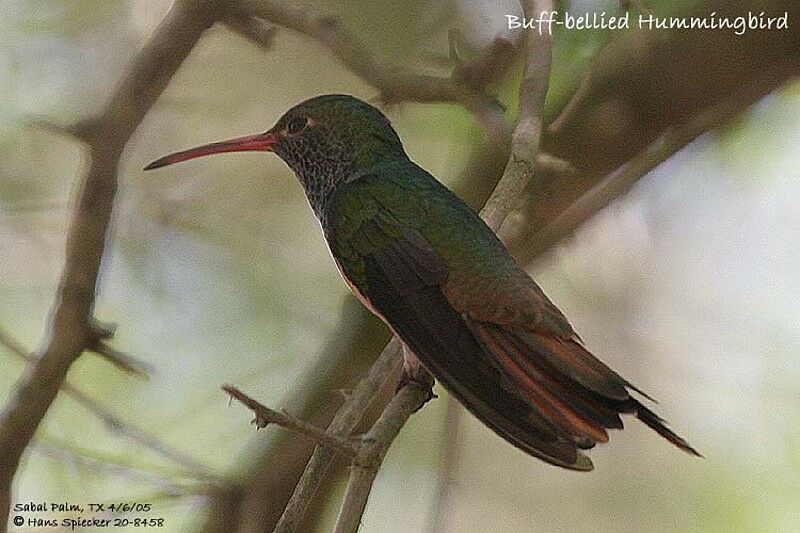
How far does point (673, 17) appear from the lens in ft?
4.77

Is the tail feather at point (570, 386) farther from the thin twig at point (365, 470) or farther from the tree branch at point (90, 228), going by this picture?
the tree branch at point (90, 228)

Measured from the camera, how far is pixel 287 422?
84 cm

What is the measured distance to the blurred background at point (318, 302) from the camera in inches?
52.6

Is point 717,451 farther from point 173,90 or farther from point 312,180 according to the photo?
point 173,90

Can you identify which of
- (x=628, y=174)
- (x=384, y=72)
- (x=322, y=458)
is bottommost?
(x=322, y=458)

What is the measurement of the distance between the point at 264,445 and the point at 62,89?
557 mm

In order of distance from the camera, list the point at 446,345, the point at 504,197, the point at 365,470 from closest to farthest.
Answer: the point at 365,470
the point at 446,345
the point at 504,197

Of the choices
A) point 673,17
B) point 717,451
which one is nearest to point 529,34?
point 673,17

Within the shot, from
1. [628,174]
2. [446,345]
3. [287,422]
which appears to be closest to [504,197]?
[446,345]

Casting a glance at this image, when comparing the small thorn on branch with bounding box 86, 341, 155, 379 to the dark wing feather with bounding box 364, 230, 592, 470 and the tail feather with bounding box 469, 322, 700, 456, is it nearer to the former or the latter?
the dark wing feather with bounding box 364, 230, 592, 470

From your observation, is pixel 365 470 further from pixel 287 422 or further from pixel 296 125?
pixel 296 125

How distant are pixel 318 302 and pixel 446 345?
0.41 m

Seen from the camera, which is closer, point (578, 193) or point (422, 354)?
point (422, 354)

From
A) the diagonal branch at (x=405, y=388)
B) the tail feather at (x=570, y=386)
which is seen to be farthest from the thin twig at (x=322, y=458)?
the tail feather at (x=570, y=386)
